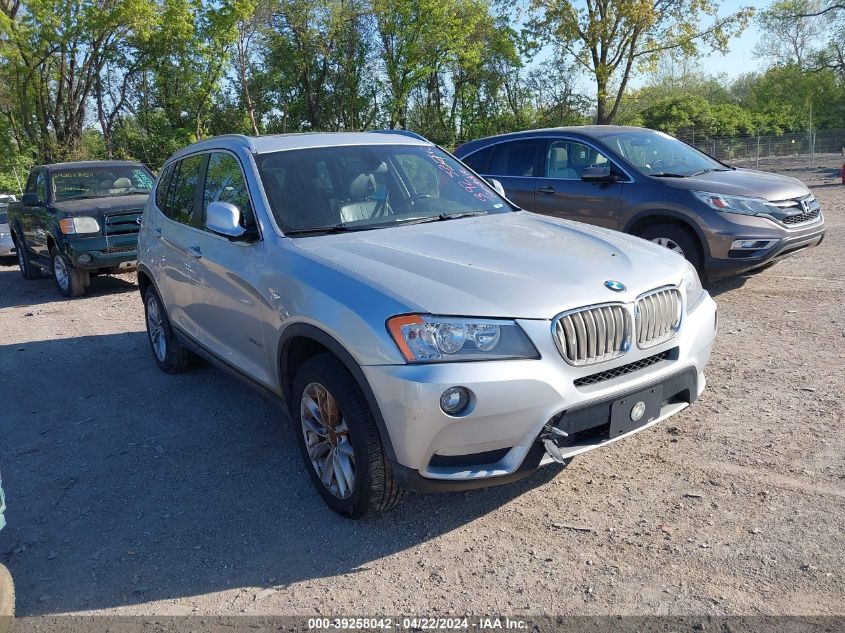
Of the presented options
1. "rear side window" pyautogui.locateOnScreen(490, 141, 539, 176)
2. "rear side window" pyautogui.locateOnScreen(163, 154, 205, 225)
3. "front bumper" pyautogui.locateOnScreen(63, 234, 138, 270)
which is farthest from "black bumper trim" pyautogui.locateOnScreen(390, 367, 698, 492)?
"front bumper" pyautogui.locateOnScreen(63, 234, 138, 270)

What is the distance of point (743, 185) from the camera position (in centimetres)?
728

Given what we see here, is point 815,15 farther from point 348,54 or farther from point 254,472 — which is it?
point 254,472

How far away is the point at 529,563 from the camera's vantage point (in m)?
3.10

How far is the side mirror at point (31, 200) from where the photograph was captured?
Result: 1030cm

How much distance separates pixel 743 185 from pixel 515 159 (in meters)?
2.68

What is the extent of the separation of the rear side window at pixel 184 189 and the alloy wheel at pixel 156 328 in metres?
0.87

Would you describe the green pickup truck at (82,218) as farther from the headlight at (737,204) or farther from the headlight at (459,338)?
the headlight at (459,338)

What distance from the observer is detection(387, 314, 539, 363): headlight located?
2.94 metres

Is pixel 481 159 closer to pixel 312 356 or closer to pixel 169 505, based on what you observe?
pixel 312 356

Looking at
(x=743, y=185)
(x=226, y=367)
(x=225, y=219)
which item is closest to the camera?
(x=225, y=219)

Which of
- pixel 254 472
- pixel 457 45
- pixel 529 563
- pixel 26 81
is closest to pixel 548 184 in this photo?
pixel 254 472

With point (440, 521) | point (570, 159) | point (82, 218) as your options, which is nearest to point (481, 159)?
point (570, 159)

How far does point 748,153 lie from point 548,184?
27917 millimetres

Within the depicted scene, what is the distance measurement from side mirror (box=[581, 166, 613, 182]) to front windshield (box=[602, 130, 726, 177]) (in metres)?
0.29
